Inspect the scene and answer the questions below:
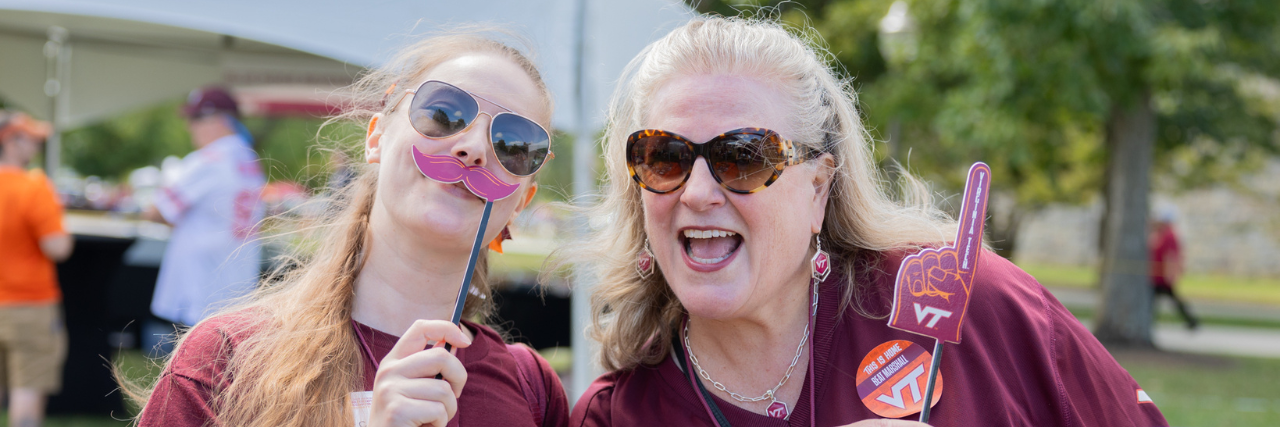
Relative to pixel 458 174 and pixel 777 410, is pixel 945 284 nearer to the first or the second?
pixel 777 410

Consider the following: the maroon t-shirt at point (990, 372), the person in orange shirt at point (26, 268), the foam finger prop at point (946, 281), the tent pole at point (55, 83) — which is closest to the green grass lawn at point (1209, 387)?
the maroon t-shirt at point (990, 372)

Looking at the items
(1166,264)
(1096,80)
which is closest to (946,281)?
(1096,80)

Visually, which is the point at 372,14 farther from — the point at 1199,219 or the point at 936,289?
the point at 1199,219

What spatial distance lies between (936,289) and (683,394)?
22.3 inches

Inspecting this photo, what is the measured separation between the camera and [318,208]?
2188mm

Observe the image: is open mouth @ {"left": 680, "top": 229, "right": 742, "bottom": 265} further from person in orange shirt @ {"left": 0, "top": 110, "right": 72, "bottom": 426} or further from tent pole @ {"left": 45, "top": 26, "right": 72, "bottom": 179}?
tent pole @ {"left": 45, "top": 26, "right": 72, "bottom": 179}

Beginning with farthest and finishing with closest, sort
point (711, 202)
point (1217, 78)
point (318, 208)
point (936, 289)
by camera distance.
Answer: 1. point (1217, 78)
2. point (318, 208)
3. point (711, 202)
4. point (936, 289)

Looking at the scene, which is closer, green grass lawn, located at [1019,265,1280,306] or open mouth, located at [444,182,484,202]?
open mouth, located at [444,182,484,202]

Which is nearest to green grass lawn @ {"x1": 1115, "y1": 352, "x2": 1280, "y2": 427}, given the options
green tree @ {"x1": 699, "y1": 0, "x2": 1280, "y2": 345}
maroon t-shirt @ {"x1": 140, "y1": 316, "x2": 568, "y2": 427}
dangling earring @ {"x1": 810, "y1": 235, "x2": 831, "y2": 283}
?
green tree @ {"x1": 699, "y1": 0, "x2": 1280, "y2": 345}

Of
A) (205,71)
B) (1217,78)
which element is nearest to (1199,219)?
(1217,78)

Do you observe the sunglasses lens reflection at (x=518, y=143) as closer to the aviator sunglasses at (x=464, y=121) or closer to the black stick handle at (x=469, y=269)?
the aviator sunglasses at (x=464, y=121)

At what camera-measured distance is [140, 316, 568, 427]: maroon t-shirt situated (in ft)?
4.97

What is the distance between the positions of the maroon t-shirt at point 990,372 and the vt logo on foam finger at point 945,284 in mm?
155

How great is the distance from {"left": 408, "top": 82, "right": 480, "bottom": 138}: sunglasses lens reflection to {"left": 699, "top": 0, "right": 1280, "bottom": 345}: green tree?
509 cm
